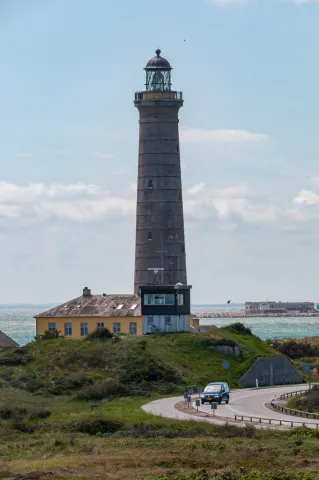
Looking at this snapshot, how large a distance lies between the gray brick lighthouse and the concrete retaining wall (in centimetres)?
2470

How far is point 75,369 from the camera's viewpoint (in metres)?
74.4

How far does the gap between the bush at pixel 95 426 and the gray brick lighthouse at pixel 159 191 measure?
48.3 meters

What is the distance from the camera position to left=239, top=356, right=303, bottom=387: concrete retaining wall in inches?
3027

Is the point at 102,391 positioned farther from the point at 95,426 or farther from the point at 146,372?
the point at 95,426

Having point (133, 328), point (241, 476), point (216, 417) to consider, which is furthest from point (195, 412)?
point (133, 328)

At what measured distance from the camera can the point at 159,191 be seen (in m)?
104

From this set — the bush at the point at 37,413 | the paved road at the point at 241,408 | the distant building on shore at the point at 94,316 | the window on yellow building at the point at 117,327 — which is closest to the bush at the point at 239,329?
the distant building on shore at the point at 94,316

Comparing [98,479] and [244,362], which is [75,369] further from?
[98,479]

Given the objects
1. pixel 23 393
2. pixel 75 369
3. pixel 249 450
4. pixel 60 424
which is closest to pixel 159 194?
pixel 75 369

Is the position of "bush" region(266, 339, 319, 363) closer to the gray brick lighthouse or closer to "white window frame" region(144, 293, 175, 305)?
the gray brick lighthouse

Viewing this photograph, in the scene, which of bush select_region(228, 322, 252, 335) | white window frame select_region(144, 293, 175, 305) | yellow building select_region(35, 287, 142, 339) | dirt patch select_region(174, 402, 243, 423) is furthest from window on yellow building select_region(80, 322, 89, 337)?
dirt patch select_region(174, 402, 243, 423)

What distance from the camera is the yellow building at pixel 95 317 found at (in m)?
97.9

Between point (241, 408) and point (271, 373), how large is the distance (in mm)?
16922

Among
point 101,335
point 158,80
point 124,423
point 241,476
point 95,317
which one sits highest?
point 158,80
